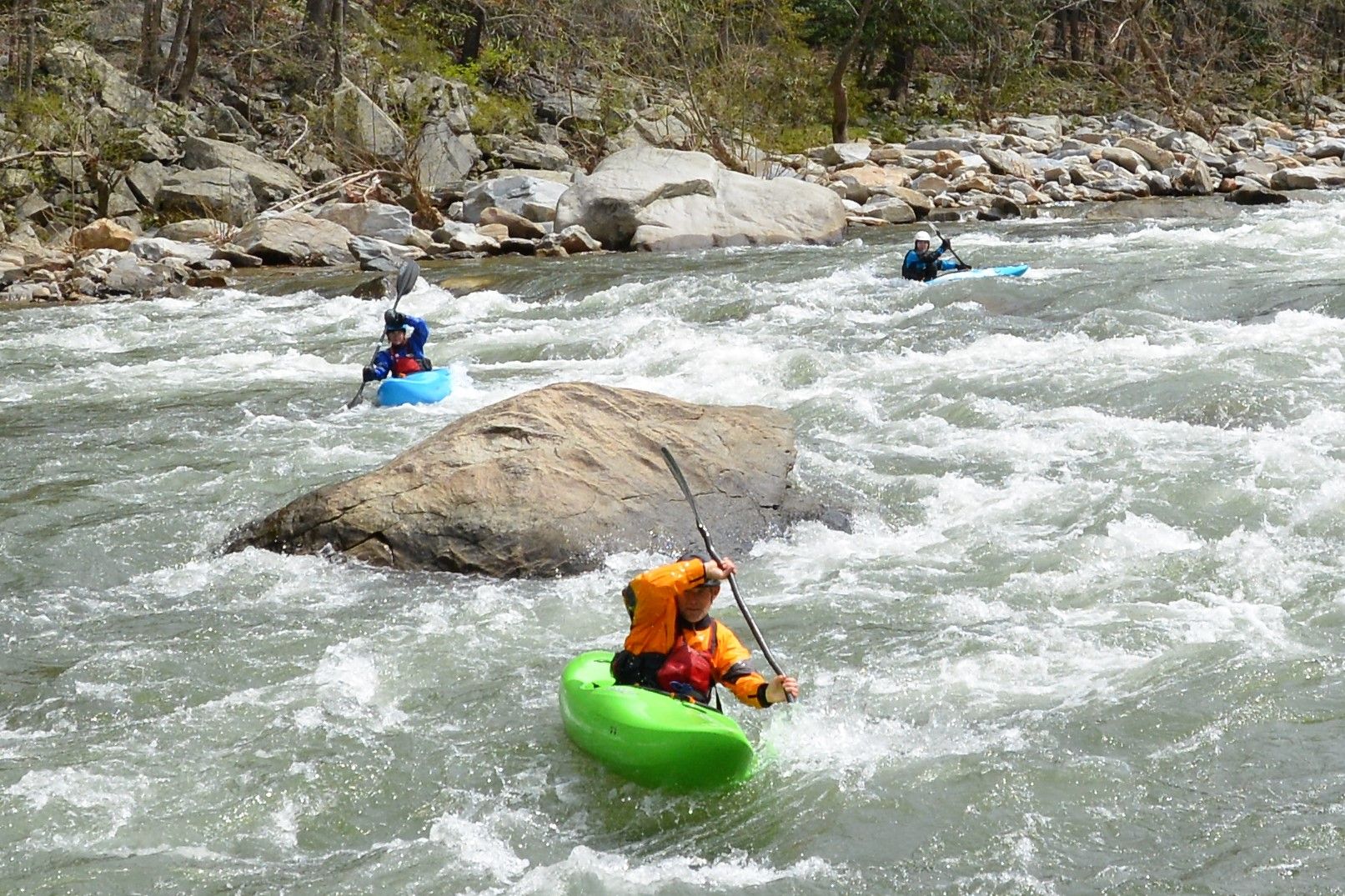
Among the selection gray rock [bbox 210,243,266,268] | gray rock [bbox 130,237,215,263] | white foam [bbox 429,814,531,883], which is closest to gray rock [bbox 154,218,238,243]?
gray rock [bbox 130,237,215,263]

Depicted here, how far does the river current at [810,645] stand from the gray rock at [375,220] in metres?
6.47

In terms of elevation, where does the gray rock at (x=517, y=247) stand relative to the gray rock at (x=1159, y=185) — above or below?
below

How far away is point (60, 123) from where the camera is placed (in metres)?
16.5

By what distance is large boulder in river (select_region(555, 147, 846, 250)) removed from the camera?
49.3 feet

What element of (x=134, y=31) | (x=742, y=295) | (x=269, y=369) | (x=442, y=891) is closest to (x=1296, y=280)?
(x=742, y=295)

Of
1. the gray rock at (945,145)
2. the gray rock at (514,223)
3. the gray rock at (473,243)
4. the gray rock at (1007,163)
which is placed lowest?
the gray rock at (473,243)


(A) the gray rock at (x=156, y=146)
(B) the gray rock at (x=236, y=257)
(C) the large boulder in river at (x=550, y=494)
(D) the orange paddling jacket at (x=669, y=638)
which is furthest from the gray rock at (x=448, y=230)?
(D) the orange paddling jacket at (x=669, y=638)

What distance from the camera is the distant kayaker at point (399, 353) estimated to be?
8648mm

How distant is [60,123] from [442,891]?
15262mm

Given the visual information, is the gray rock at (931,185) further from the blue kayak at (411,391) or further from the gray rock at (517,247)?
the blue kayak at (411,391)

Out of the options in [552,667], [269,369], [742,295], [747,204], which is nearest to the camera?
[552,667]

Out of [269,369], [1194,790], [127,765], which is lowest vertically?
[269,369]

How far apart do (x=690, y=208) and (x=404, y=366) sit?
23.8ft

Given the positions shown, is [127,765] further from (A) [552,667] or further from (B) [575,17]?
(B) [575,17]
